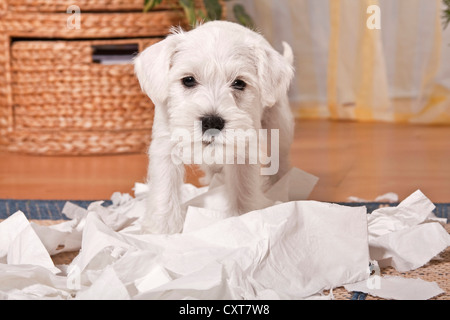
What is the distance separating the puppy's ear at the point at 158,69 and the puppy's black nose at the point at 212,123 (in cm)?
18

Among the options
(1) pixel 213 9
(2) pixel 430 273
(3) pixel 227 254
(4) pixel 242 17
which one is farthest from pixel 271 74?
(4) pixel 242 17

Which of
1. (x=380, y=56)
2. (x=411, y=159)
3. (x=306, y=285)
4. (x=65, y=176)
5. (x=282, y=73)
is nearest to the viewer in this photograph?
(x=306, y=285)

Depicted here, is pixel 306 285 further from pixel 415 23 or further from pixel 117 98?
pixel 415 23

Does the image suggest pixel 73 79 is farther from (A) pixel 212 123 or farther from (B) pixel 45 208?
(A) pixel 212 123

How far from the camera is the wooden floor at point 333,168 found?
244 cm

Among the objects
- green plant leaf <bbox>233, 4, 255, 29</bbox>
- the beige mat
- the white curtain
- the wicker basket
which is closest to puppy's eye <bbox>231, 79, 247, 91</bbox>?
the beige mat

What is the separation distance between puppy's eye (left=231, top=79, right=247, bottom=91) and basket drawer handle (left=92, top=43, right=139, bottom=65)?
1.52m

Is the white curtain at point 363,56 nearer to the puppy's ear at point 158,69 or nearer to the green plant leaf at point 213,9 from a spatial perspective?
the green plant leaf at point 213,9

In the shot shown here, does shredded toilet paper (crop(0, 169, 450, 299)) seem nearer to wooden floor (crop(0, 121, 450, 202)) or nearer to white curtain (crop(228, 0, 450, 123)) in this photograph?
wooden floor (crop(0, 121, 450, 202))

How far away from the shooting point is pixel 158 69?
5.41 feet

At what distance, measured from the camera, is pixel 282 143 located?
6.99ft

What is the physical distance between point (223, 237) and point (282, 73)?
0.46 metres

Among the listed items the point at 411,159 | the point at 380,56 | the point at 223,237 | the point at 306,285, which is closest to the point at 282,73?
the point at 223,237

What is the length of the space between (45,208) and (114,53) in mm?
1261
